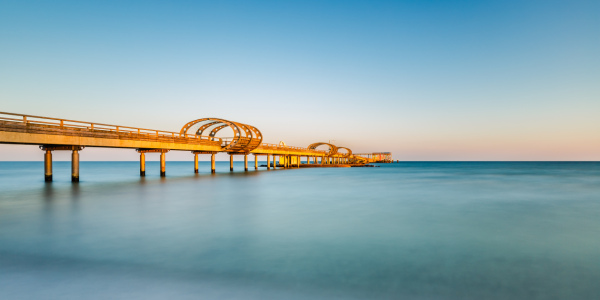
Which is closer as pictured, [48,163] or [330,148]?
[48,163]

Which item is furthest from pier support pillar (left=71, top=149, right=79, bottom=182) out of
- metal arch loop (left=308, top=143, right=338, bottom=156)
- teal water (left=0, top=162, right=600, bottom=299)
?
metal arch loop (left=308, top=143, right=338, bottom=156)

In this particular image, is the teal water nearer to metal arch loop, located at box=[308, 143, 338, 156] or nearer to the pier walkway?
the pier walkway

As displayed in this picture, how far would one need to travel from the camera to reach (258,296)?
466cm

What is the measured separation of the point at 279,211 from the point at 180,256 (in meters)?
7.09

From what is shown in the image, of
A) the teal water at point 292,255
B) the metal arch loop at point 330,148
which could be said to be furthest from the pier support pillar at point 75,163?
the metal arch loop at point 330,148

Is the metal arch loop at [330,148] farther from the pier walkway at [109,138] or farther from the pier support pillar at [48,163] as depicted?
the pier support pillar at [48,163]

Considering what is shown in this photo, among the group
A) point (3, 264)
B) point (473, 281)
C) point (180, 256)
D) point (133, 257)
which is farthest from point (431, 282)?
point (3, 264)

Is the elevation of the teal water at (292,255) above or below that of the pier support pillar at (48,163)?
below

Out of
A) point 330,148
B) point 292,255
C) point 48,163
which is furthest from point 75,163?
point 330,148

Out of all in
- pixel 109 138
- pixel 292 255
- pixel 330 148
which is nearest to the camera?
pixel 292 255

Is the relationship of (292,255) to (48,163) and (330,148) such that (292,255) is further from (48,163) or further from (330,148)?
(330,148)

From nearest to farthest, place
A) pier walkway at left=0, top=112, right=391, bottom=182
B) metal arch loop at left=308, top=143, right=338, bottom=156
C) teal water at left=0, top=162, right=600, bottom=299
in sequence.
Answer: teal water at left=0, top=162, right=600, bottom=299
pier walkway at left=0, top=112, right=391, bottom=182
metal arch loop at left=308, top=143, right=338, bottom=156

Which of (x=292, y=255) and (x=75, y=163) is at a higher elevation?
(x=75, y=163)

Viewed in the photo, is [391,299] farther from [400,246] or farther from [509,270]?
[400,246]
